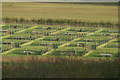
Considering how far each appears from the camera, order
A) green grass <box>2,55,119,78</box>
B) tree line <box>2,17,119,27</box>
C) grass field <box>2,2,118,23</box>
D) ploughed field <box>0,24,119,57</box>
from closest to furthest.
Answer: green grass <box>2,55,119,78</box> → ploughed field <box>0,24,119,57</box> → tree line <box>2,17,119,27</box> → grass field <box>2,2,118,23</box>

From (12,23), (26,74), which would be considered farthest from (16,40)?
(26,74)

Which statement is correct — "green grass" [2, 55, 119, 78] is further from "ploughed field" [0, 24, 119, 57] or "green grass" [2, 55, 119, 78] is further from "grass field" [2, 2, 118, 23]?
"grass field" [2, 2, 118, 23]

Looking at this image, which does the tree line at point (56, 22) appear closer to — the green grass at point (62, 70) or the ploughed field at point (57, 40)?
the ploughed field at point (57, 40)

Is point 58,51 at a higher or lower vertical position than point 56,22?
lower

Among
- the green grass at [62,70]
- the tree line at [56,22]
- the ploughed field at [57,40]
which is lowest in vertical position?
the green grass at [62,70]

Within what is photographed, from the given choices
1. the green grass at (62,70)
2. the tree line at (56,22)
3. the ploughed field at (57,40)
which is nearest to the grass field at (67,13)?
the tree line at (56,22)

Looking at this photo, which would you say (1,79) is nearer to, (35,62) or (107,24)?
(35,62)

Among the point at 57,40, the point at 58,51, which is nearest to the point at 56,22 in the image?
the point at 57,40

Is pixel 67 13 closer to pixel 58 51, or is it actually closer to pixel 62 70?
pixel 58 51

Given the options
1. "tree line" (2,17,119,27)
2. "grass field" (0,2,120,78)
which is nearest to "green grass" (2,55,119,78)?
"grass field" (0,2,120,78)
